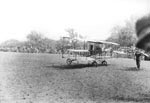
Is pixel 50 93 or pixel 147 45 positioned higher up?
pixel 147 45

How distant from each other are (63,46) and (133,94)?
8.87m

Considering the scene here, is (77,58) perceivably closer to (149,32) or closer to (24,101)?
(24,101)

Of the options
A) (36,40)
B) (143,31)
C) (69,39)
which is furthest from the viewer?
(69,39)

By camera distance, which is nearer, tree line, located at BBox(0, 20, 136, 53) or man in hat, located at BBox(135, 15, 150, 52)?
man in hat, located at BBox(135, 15, 150, 52)

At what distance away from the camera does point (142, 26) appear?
0.56m

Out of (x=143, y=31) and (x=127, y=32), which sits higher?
(x=127, y=32)

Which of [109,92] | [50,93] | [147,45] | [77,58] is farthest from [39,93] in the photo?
[77,58]

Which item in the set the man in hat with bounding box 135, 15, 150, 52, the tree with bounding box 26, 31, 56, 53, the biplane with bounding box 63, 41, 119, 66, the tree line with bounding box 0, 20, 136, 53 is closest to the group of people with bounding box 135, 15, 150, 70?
the man in hat with bounding box 135, 15, 150, 52

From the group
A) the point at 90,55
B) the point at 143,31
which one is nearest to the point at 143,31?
the point at 143,31

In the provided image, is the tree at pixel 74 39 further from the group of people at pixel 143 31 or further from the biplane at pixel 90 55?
the group of people at pixel 143 31

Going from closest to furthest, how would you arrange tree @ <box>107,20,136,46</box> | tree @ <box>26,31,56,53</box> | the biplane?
tree @ <box>107,20,136,46</box>
tree @ <box>26,31,56,53</box>
the biplane

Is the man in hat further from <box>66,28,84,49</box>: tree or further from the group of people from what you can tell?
<box>66,28,84,49</box>: tree

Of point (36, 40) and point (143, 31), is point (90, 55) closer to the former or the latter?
point (36, 40)

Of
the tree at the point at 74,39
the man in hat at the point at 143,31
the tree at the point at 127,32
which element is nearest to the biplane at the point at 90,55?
the tree at the point at 74,39
